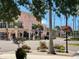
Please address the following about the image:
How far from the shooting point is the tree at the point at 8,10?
52.9 ft

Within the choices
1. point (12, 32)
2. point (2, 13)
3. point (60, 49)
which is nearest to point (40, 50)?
point (60, 49)

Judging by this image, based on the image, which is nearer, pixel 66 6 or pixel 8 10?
pixel 66 6

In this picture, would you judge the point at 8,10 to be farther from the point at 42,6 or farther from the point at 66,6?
the point at 66,6

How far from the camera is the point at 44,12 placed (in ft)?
52.3

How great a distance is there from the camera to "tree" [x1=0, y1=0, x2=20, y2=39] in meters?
16.1

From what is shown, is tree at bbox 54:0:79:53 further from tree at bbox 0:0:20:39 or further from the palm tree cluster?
tree at bbox 0:0:20:39

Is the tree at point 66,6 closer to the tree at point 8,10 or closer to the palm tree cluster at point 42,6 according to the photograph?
the palm tree cluster at point 42,6

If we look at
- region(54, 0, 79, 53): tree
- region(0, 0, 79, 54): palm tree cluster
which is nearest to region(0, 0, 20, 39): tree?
region(0, 0, 79, 54): palm tree cluster

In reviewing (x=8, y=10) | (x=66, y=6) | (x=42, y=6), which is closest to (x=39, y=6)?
(x=42, y=6)

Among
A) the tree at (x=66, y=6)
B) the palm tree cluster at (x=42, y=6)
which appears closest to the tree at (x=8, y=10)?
the palm tree cluster at (x=42, y=6)

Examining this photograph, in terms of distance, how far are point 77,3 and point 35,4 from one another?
75.1 inches

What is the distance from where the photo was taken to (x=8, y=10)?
54.5ft

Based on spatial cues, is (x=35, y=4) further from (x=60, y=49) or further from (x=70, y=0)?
(x=60, y=49)

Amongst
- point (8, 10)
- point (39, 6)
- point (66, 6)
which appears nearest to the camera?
point (66, 6)
